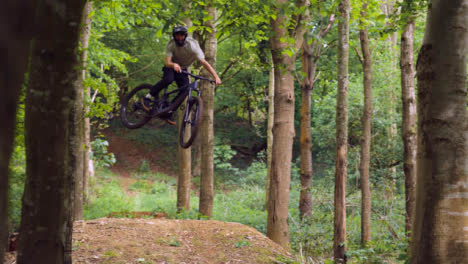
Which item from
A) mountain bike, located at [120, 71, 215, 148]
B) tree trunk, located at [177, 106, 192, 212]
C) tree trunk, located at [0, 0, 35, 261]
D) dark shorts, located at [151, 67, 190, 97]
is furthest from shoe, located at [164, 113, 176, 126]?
tree trunk, located at [0, 0, 35, 261]

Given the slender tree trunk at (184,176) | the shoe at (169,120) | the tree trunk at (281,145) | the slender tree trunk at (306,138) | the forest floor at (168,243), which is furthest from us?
the slender tree trunk at (306,138)

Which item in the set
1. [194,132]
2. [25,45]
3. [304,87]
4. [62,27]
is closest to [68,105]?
[62,27]

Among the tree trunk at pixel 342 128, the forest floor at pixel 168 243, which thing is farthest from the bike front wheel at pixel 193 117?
the tree trunk at pixel 342 128

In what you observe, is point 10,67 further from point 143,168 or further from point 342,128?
point 143,168

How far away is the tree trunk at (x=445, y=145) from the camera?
319cm

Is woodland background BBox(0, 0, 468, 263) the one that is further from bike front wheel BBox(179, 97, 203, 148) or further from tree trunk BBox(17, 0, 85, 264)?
bike front wheel BBox(179, 97, 203, 148)

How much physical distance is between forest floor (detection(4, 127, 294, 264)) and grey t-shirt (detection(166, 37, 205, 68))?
128 inches

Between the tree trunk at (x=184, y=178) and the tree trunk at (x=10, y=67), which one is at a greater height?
the tree trunk at (x=10, y=67)

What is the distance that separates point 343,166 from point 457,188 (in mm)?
5068

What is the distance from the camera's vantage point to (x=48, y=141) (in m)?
2.65

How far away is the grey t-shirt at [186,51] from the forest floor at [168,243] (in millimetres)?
3252

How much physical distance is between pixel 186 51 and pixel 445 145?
5.20 metres

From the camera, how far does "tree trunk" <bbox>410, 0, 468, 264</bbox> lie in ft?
10.5

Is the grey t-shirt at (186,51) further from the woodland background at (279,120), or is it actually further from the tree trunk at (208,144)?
the tree trunk at (208,144)
